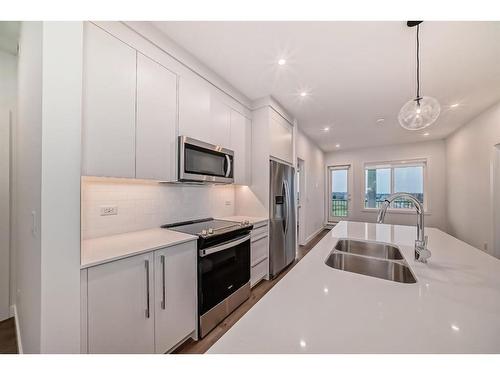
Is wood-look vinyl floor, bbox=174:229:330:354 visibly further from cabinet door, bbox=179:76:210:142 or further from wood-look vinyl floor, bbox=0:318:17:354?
cabinet door, bbox=179:76:210:142

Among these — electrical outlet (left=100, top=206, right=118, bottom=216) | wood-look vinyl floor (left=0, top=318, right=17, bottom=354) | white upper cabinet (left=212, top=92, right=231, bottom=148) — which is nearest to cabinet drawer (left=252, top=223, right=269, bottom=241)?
white upper cabinet (left=212, top=92, right=231, bottom=148)

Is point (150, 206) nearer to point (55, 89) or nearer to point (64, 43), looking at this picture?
point (55, 89)

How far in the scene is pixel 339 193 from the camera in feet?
20.8

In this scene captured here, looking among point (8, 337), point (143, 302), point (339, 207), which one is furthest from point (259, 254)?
point (339, 207)

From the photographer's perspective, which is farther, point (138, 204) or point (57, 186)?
point (138, 204)

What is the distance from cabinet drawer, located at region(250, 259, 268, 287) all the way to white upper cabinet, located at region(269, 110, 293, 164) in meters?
1.47

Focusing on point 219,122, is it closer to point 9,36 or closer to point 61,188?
point 61,188

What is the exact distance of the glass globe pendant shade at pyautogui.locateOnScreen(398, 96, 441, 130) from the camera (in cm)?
145

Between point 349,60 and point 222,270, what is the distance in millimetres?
2312

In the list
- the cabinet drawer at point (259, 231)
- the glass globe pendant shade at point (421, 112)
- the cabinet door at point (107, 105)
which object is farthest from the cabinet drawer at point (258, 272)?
the glass globe pendant shade at point (421, 112)

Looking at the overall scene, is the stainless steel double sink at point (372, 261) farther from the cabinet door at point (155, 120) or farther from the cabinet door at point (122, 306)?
the cabinet door at point (155, 120)
